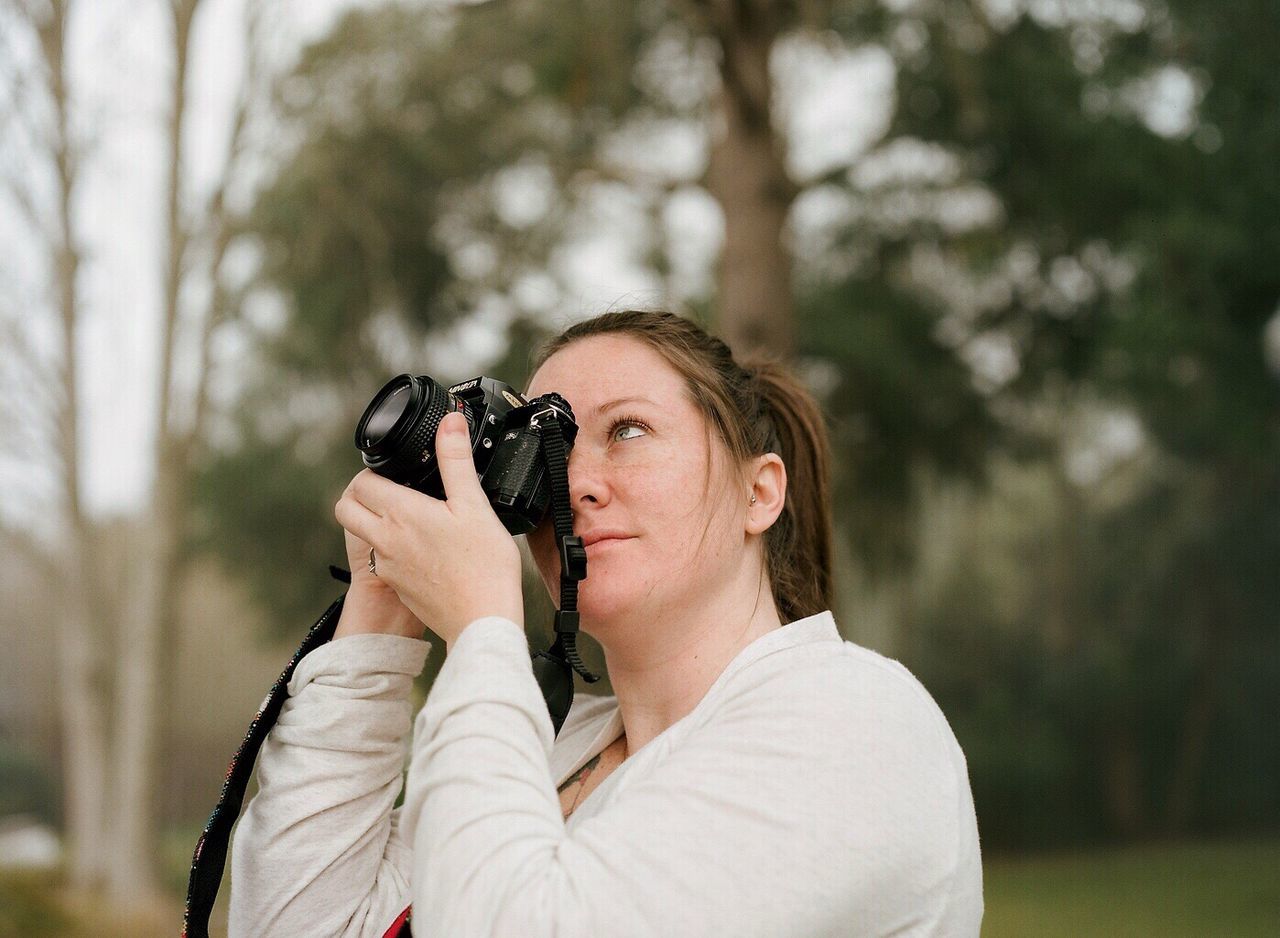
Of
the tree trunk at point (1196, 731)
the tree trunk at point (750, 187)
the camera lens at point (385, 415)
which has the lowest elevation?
the tree trunk at point (1196, 731)

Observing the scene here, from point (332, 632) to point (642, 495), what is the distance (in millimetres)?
372

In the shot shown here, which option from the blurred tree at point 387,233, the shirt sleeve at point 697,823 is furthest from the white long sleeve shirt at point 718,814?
the blurred tree at point 387,233

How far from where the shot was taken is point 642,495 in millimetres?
1116

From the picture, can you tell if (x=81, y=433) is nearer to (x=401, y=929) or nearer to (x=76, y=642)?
(x=76, y=642)

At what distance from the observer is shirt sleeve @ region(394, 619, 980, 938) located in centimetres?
80

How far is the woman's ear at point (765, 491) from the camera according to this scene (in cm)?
Answer: 124

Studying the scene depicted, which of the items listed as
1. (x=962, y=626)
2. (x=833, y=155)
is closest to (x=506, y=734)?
(x=833, y=155)

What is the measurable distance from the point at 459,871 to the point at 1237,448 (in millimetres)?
5904

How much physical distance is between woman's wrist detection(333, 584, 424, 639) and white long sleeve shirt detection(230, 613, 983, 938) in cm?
29

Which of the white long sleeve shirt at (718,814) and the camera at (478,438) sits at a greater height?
the camera at (478,438)

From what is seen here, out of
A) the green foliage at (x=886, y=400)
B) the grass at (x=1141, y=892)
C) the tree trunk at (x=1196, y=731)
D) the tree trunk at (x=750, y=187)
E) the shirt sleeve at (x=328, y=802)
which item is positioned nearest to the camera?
the shirt sleeve at (x=328, y=802)

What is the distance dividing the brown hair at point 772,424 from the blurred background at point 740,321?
9.30 ft

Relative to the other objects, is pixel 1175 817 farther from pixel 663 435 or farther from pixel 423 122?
pixel 663 435

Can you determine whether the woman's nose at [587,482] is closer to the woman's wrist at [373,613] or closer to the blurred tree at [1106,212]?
the woman's wrist at [373,613]
